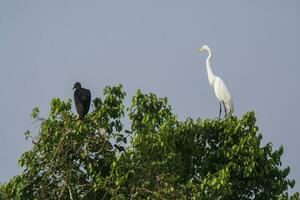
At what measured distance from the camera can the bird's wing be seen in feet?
52.4

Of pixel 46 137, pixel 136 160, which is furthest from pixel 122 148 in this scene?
pixel 46 137

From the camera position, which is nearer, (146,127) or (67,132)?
(67,132)

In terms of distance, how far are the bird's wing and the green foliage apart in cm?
470

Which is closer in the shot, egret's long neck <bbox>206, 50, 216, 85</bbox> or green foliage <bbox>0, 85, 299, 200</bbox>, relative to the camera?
green foliage <bbox>0, 85, 299, 200</bbox>

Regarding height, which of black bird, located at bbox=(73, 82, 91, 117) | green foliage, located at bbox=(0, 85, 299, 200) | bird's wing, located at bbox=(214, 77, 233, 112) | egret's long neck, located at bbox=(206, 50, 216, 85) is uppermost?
egret's long neck, located at bbox=(206, 50, 216, 85)

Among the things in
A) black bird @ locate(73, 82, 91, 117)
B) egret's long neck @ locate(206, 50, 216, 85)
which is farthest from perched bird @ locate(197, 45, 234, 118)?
black bird @ locate(73, 82, 91, 117)

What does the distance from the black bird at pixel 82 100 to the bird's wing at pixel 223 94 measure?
13.2 feet

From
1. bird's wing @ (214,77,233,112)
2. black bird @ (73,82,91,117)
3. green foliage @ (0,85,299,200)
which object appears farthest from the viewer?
bird's wing @ (214,77,233,112)

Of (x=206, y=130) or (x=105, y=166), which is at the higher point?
(x=206, y=130)

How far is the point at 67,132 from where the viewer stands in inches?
399

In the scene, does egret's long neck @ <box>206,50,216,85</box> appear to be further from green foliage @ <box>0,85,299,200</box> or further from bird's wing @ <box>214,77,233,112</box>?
green foliage @ <box>0,85,299,200</box>

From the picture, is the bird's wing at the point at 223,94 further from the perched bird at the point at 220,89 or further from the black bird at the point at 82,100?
the black bird at the point at 82,100

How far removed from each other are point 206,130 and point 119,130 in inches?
49.4

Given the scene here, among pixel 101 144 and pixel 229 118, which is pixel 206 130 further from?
pixel 101 144
